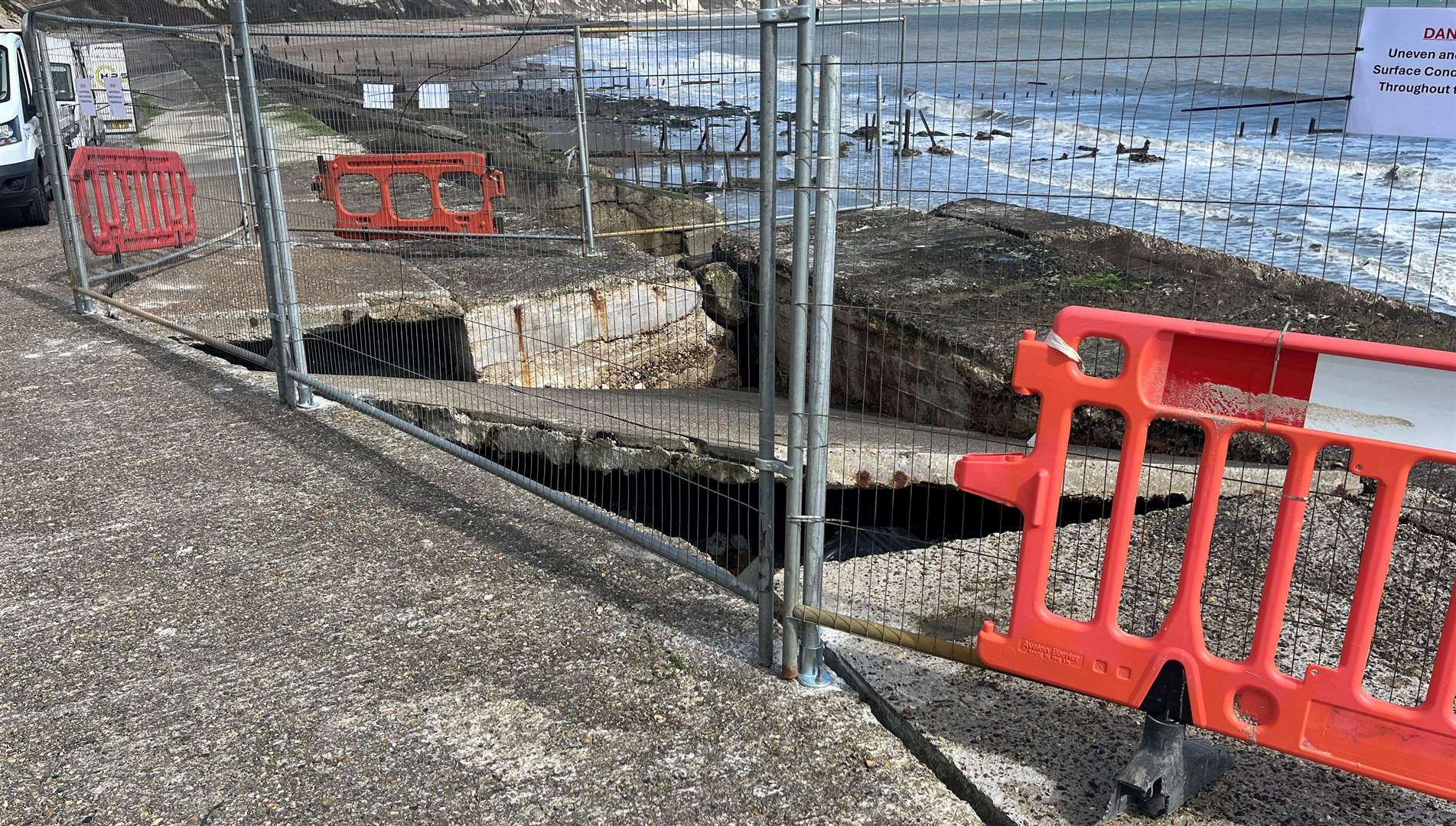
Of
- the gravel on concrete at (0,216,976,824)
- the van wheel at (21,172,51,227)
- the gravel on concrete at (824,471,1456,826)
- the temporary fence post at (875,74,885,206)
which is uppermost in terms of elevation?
the temporary fence post at (875,74,885,206)

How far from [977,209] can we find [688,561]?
24.4 ft

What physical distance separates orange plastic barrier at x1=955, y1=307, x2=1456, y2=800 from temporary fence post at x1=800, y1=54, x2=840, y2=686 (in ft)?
1.57

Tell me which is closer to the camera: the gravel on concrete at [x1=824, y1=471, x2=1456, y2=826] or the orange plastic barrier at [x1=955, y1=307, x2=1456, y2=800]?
the orange plastic barrier at [x1=955, y1=307, x2=1456, y2=800]

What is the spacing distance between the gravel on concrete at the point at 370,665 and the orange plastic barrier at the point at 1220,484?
653 millimetres

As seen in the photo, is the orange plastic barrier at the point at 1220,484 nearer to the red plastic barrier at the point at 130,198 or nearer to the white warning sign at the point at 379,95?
the white warning sign at the point at 379,95

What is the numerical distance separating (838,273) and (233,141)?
4354mm

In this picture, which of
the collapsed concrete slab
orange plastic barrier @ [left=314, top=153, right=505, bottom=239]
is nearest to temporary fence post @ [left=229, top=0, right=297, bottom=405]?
the collapsed concrete slab

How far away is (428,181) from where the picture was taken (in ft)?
32.6

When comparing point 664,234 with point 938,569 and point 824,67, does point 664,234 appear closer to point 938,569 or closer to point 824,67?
point 938,569

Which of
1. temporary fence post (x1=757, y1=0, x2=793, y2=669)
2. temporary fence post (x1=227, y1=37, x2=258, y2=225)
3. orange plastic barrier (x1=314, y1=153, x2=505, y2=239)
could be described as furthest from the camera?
orange plastic barrier (x1=314, y1=153, x2=505, y2=239)

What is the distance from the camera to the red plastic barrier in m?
8.55

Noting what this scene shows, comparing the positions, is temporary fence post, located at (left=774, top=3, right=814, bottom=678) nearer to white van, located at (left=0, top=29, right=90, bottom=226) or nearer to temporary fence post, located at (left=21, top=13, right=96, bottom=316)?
temporary fence post, located at (left=21, top=13, right=96, bottom=316)

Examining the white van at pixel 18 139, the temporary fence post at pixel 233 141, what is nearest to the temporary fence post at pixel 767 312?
the temporary fence post at pixel 233 141

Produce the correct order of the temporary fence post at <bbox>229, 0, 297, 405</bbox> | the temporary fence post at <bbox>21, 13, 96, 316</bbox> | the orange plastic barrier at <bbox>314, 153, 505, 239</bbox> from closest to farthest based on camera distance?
1. the temporary fence post at <bbox>229, 0, 297, 405</bbox>
2. the temporary fence post at <bbox>21, 13, 96, 316</bbox>
3. the orange plastic barrier at <bbox>314, 153, 505, 239</bbox>
